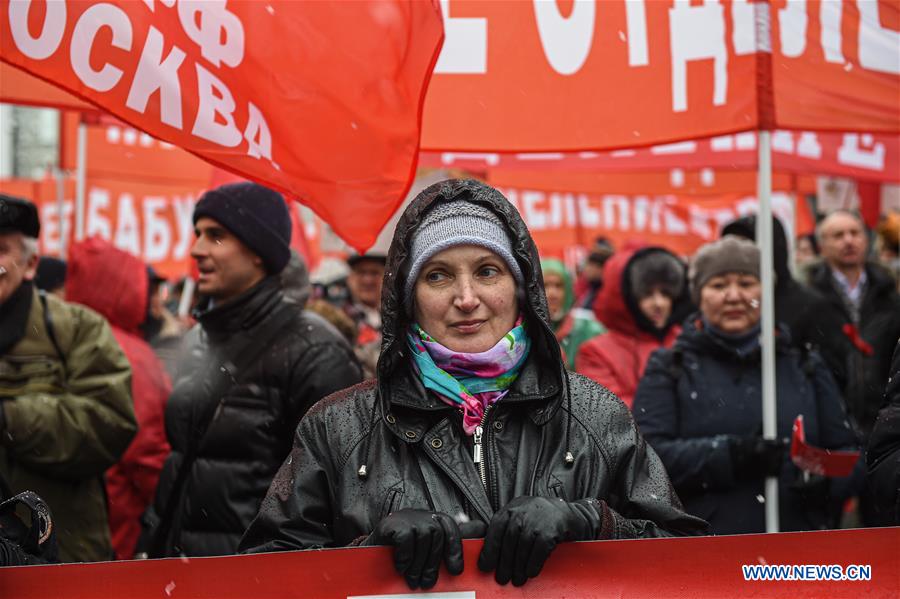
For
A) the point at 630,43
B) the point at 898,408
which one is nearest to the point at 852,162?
the point at 630,43

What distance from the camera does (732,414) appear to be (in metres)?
5.04

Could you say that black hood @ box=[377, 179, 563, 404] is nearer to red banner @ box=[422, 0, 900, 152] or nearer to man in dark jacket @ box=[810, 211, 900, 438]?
red banner @ box=[422, 0, 900, 152]

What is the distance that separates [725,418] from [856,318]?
132 inches

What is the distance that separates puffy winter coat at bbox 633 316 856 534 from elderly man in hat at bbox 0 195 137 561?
213 centimetres

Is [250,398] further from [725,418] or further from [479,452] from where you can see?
[725,418]

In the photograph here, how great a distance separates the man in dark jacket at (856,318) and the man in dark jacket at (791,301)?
41mm

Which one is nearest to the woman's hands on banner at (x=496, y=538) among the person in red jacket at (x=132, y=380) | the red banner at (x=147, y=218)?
the person in red jacket at (x=132, y=380)

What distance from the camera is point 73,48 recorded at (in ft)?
12.6

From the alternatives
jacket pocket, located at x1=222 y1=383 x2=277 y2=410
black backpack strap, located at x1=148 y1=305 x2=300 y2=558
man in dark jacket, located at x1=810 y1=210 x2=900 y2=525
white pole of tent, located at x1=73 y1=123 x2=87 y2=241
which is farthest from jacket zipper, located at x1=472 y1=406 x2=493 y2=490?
white pole of tent, located at x1=73 y1=123 x2=87 y2=241

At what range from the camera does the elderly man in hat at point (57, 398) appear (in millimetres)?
4426

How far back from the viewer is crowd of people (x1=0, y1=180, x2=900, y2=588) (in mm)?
2811

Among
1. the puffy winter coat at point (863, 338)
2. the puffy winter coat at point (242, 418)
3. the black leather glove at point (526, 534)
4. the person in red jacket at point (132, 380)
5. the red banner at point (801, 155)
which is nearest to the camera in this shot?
the black leather glove at point (526, 534)

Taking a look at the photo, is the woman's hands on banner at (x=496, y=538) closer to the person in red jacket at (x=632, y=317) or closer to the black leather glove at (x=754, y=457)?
the black leather glove at (x=754, y=457)

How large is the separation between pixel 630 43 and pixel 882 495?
2.72 m
